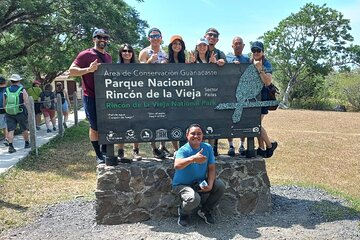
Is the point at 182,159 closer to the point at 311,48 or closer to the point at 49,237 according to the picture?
the point at 49,237

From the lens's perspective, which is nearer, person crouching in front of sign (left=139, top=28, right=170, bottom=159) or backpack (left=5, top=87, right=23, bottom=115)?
person crouching in front of sign (left=139, top=28, right=170, bottom=159)

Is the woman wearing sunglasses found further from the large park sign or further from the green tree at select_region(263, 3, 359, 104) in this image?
the green tree at select_region(263, 3, 359, 104)

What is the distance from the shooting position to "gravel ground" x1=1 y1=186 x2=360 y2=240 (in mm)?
4348

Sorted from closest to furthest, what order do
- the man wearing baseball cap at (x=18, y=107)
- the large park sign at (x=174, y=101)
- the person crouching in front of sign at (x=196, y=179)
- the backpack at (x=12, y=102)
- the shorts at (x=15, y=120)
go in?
the person crouching in front of sign at (x=196, y=179) < the large park sign at (x=174, y=101) < the backpack at (x=12, y=102) < the man wearing baseball cap at (x=18, y=107) < the shorts at (x=15, y=120)

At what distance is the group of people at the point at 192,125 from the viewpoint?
4.39 meters

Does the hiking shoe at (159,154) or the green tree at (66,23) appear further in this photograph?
the green tree at (66,23)

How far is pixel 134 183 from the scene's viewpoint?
478 cm

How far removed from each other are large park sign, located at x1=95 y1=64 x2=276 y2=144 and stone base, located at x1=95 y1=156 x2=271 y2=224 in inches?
14.9

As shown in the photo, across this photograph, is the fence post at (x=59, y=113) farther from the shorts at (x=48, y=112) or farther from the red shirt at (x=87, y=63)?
the red shirt at (x=87, y=63)

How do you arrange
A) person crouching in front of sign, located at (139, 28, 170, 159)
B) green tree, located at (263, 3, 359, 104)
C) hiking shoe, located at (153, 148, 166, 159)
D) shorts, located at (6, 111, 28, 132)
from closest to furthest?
1. person crouching in front of sign, located at (139, 28, 170, 159)
2. hiking shoe, located at (153, 148, 166, 159)
3. shorts, located at (6, 111, 28, 132)
4. green tree, located at (263, 3, 359, 104)

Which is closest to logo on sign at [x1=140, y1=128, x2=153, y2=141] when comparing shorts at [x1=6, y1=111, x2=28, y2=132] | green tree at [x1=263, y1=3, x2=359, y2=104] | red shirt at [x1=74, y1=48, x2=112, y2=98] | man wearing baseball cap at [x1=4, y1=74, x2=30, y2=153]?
red shirt at [x1=74, y1=48, x2=112, y2=98]

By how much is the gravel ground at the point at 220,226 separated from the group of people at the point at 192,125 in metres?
0.26

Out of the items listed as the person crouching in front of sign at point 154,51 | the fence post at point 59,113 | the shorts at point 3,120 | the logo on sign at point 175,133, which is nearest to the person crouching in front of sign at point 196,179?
the logo on sign at point 175,133

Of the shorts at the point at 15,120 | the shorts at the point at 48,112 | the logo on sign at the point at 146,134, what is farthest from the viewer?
→ the shorts at the point at 48,112
